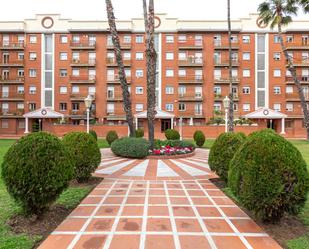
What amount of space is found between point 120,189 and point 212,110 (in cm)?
3478

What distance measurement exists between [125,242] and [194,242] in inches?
43.5

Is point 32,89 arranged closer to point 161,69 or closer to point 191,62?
point 161,69

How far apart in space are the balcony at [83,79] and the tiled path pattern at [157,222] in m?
34.8

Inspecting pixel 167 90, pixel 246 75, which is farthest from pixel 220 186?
pixel 246 75

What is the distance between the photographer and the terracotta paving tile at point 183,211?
5438 mm

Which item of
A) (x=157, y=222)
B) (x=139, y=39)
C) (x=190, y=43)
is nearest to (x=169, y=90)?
(x=190, y=43)

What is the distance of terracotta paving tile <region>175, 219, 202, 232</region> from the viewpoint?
183 inches

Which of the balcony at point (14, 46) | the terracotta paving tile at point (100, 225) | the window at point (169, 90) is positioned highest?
the balcony at point (14, 46)

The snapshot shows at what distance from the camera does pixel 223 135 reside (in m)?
8.16

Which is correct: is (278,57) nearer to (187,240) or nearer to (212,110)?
(212,110)

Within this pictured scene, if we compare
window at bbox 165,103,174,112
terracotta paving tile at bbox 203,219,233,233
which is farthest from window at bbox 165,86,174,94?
terracotta paving tile at bbox 203,219,233,233

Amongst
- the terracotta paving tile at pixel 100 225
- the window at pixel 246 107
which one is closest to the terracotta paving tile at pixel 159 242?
the terracotta paving tile at pixel 100 225

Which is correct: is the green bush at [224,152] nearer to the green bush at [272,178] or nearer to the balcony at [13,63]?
the green bush at [272,178]

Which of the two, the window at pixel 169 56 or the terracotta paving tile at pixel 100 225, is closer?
the terracotta paving tile at pixel 100 225
